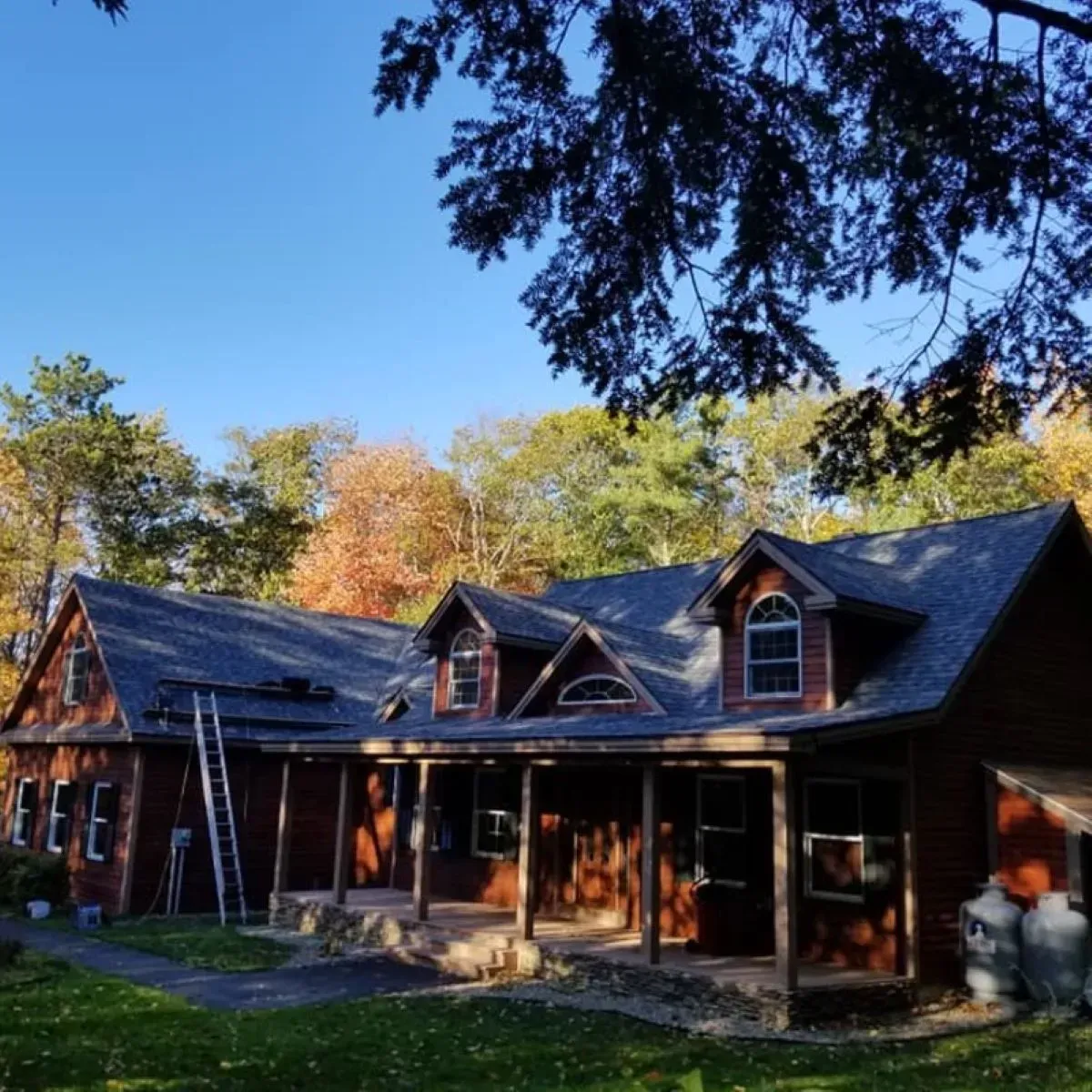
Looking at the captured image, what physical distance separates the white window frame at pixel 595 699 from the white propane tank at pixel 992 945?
5.19 m

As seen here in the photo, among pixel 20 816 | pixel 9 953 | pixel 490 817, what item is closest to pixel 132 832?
pixel 9 953

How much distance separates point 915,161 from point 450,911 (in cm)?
1416

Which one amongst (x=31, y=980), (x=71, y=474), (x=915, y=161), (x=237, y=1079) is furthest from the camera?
(x=71, y=474)

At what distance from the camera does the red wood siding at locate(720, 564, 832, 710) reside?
1360 cm

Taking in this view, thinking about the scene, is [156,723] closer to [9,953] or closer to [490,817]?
[490,817]

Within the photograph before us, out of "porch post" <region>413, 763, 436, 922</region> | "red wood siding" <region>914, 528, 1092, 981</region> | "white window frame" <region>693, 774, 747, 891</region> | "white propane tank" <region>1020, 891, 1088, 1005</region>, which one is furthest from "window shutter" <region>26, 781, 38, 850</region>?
"white propane tank" <region>1020, 891, 1088, 1005</region>

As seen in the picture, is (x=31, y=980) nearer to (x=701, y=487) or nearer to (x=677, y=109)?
(x=677, y=109)

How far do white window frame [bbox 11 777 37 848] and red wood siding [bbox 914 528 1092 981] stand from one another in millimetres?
18908

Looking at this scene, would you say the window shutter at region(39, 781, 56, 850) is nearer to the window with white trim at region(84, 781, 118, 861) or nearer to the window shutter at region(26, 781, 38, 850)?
the window shutter at region(26, 781, 38, 850)

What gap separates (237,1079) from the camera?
8281 mm

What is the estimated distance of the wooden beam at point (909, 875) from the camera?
1227 cm

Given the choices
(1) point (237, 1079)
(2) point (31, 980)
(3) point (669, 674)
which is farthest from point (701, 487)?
(1) point (237, 1079)

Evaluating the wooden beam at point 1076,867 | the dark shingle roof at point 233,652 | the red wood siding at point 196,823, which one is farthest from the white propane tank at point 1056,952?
the dark shingle roof at point 233,652

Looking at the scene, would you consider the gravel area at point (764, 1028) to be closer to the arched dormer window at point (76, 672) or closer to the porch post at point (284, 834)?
the porch post at point (284, 834)
